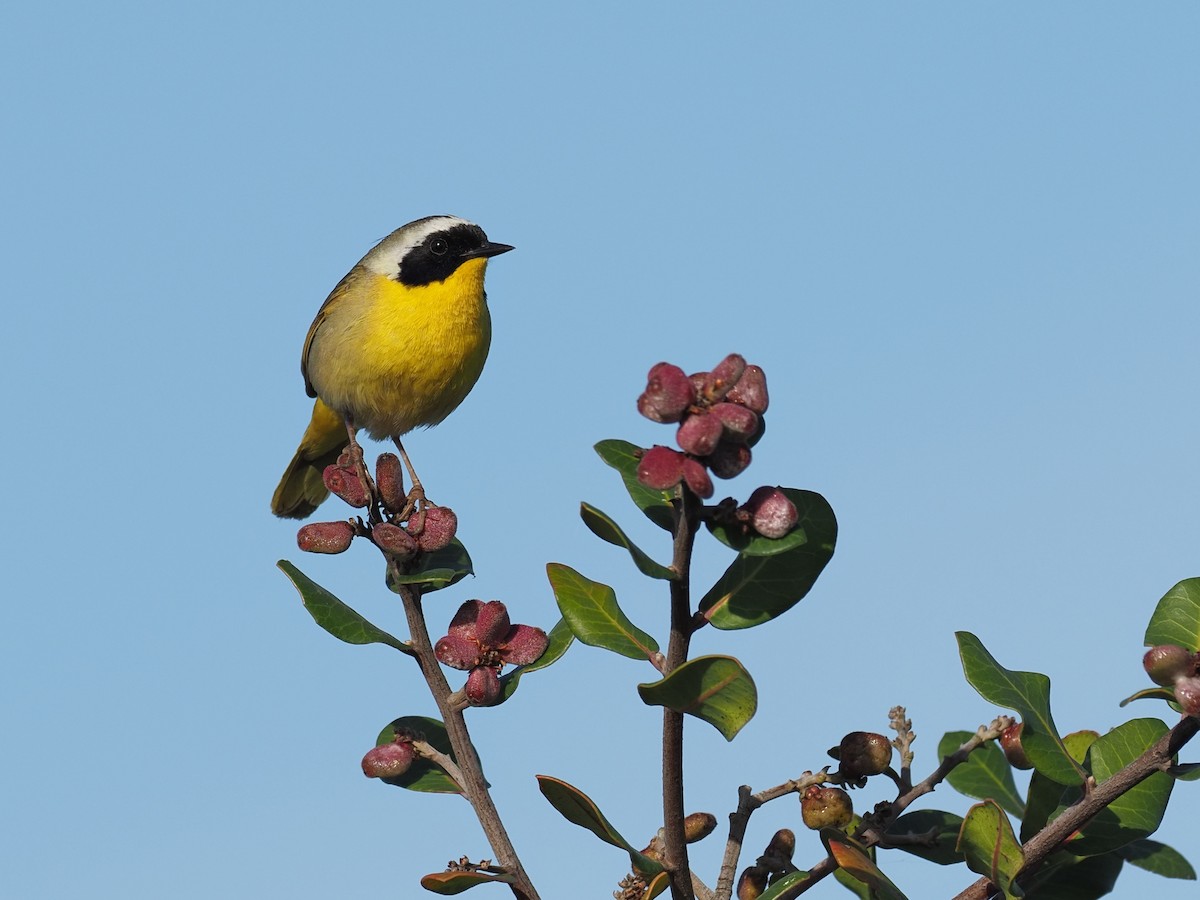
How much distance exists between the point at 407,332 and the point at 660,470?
4764 millimetres

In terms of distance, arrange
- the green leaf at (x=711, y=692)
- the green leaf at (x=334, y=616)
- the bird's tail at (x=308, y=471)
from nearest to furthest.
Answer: the green leaf at (x=711, y=692), the green leaf at (x=334, y=616), the bird's tail at (x=308, y=471)

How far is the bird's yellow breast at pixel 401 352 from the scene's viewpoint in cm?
661

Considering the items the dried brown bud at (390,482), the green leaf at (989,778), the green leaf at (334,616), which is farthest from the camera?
the dried brown bud at (390,482)

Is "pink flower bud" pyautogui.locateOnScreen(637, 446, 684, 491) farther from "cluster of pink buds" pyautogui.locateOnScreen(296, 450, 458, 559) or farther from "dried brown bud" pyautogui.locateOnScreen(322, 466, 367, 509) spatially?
"dried brown bud" pyautogui.locateOnScreen(322, 466, 367, 509)

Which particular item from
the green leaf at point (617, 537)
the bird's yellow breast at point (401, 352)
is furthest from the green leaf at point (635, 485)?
the bird's yellow breast at point (401, 352)

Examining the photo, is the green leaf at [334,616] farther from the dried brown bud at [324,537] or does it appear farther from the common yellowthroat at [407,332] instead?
the common yellowthroat at [407,332]

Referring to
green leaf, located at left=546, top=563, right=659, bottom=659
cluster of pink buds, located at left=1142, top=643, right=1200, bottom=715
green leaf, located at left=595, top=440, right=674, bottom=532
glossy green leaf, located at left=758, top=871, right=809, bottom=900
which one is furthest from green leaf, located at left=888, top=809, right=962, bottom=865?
green leaf, located at left=595, top=440, right=674, bottom=532

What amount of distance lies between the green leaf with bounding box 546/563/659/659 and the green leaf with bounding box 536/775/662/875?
0.96ft

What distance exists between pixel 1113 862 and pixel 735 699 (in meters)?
1.03

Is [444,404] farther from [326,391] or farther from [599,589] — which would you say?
[599,589]

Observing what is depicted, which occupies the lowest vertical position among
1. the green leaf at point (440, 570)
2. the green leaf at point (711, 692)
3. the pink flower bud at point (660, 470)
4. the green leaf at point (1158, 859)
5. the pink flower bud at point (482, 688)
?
the green leaf at point (1158, 859)

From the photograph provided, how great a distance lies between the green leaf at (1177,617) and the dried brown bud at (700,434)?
1.14m

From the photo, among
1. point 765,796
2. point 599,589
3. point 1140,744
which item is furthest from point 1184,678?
point 599,589

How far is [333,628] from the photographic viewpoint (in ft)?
9.34
